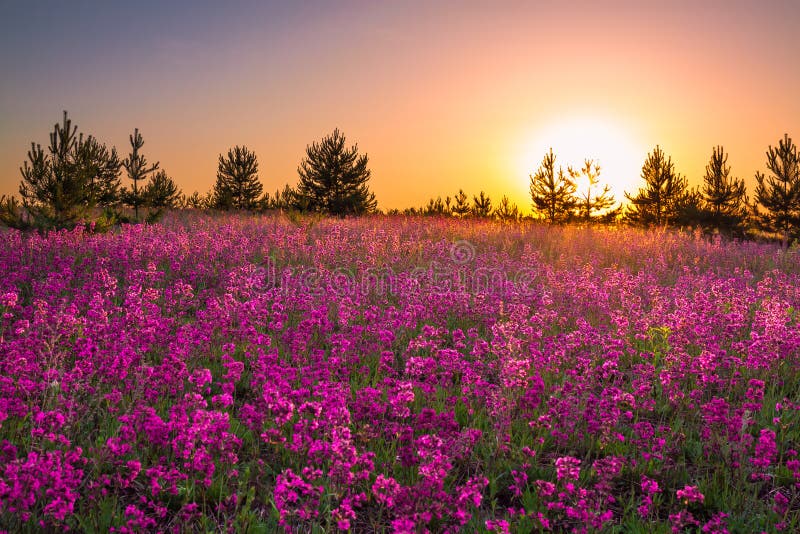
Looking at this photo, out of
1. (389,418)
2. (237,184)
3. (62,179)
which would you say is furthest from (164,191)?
(389,418)

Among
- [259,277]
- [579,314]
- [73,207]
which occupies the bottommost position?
[579,314]

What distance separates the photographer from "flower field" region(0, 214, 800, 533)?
2711 millimetres

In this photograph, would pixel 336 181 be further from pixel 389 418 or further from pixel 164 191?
pixel 389 418

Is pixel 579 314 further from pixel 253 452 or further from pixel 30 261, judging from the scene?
pixel 30 261

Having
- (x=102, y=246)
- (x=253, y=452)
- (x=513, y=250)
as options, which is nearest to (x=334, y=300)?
(x=253, y=452)

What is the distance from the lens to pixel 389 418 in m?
4.11

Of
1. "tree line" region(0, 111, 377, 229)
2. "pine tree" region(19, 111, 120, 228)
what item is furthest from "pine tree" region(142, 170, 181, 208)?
"pine tree" region(19, 111, 120, 228)

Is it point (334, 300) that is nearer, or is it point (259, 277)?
point (334, 300)

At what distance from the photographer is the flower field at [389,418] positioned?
107 inches

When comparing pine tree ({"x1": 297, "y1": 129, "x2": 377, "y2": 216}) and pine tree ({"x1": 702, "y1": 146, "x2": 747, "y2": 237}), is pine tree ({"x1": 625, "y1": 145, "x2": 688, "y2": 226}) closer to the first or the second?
pine tree ({"x1": 702, "y1": 146, "x2": 747, "y2": 237})

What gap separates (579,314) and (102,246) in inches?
329

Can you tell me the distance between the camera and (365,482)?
3.28m

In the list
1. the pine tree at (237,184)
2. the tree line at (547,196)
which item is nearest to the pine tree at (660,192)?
the tree line at (547,196)

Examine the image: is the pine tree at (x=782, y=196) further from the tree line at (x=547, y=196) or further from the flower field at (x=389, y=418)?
the flower field at (x=389, y=418)
